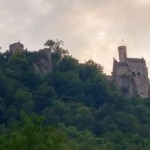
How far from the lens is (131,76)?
99250mm

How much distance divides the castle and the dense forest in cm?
337

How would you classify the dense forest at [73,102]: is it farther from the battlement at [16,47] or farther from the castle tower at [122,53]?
the castle tower at [122,53]

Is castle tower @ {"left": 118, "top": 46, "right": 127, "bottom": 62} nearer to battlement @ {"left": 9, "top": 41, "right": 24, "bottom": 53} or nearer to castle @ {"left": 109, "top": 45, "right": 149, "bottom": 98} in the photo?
castle @ {"left": 109, "top": 45, "right": 149, "bottom": 98}

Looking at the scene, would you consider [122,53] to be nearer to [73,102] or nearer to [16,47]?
[16,47]

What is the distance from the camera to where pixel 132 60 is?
339 feet

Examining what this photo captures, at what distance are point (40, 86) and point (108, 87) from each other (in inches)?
390

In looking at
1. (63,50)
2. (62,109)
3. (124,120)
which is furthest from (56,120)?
(63,50)

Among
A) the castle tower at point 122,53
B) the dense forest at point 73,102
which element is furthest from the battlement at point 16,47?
the castle tower at point 122,53

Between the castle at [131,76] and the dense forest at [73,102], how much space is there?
337 centimetres

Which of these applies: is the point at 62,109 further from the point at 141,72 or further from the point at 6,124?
the point at 141,72

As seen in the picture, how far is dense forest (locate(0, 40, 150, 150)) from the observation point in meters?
69.4

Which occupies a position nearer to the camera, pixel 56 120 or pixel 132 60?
pixel 56 120

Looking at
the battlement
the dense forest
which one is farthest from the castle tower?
the battlement

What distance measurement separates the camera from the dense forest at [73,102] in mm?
69438
